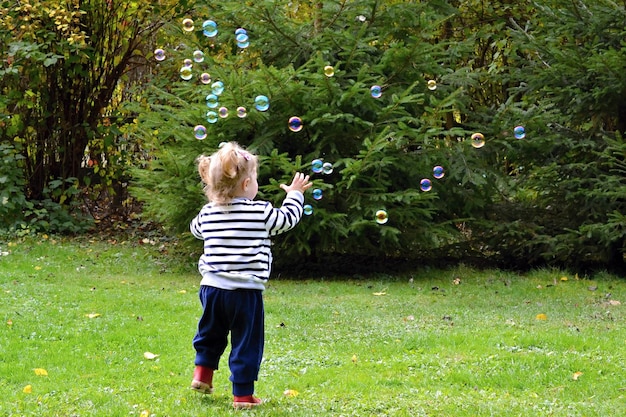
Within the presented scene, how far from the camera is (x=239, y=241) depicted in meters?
4.24

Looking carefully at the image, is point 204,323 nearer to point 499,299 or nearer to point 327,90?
point 499,299

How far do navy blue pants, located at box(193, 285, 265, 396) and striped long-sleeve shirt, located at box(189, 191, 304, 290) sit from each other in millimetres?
61

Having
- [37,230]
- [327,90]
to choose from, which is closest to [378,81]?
[327,90]

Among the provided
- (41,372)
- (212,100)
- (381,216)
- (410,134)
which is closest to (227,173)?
(41,372)

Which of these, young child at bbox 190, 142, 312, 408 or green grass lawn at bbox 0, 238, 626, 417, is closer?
young child at bbox 190, 142, 312, 408

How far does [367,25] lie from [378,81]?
0.98m

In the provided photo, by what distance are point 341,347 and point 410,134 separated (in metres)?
4.17

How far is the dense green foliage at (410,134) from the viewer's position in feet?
31.6

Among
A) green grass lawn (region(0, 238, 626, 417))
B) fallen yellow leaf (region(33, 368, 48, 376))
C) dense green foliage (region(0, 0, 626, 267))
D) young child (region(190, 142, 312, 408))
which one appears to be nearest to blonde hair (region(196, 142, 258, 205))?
young child (region(190, 142, 312, 408))

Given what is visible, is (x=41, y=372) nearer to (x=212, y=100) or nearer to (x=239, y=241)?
(x=239, y=241)

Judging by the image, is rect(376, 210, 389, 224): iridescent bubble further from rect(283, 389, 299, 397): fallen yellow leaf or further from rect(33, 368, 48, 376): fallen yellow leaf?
rect(33, 368, 48, 376): fallen yellow leaf

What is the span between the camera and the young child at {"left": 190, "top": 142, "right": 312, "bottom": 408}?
423cm

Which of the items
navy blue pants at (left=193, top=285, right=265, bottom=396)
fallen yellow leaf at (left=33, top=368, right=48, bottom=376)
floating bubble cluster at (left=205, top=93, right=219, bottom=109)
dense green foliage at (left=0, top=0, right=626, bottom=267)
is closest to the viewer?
navy blue pants at (left=193, top=285, right=265, bottom=396)

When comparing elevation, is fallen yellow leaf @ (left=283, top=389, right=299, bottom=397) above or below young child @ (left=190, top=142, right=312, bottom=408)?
below
